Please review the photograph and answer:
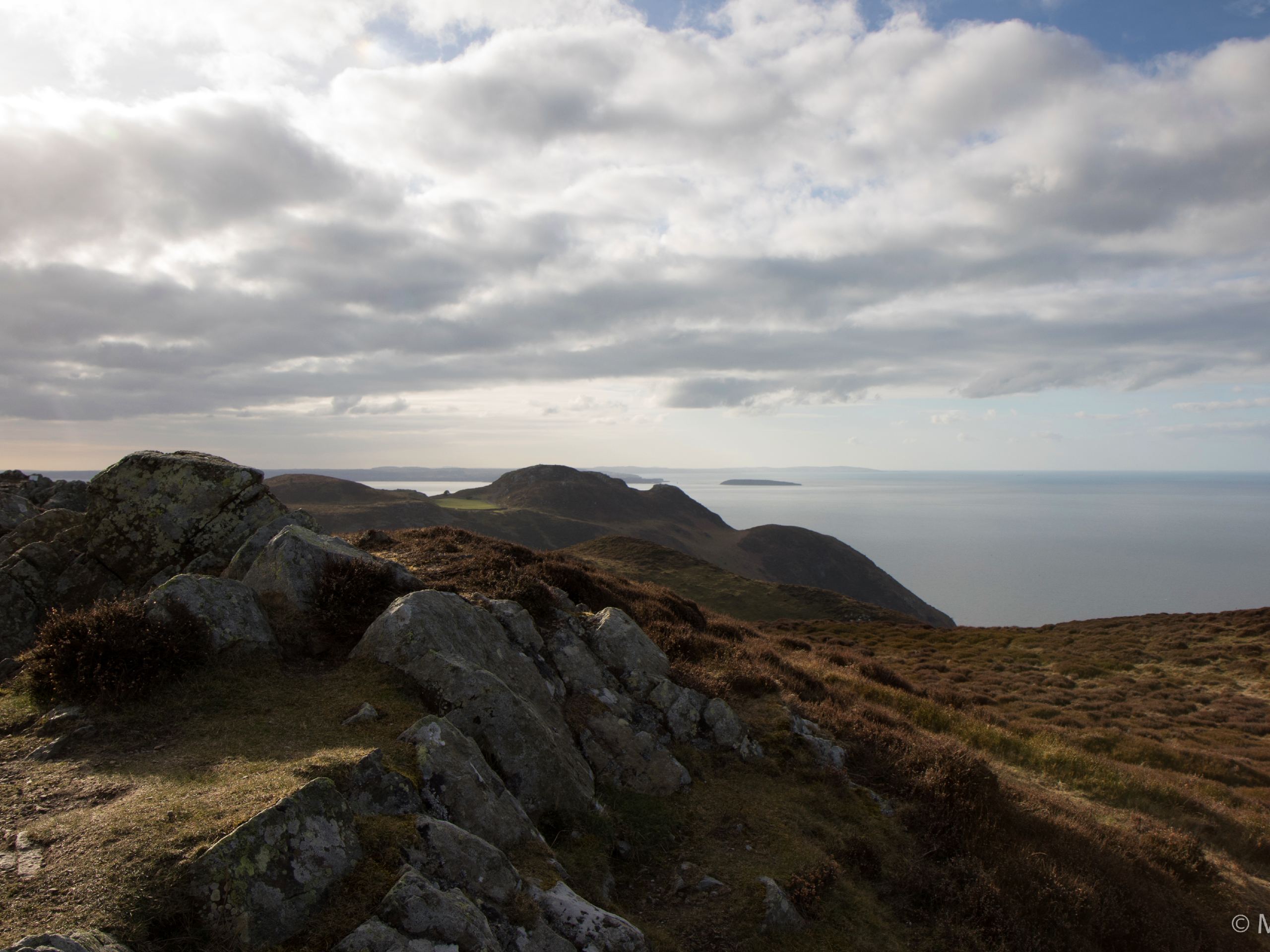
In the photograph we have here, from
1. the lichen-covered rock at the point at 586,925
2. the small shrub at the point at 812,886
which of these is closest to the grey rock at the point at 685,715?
the small shrub at the point at 812,886

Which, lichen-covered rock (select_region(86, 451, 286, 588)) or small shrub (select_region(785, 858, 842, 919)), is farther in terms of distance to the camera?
lichen-covered rock (select_region(86, 451, 286, 588))

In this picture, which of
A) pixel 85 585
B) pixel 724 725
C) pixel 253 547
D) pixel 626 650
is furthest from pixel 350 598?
pixel 724 725

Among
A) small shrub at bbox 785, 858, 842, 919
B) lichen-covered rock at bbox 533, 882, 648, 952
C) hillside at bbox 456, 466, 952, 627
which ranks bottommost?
hillside at bbox 456, 466, 952, 627

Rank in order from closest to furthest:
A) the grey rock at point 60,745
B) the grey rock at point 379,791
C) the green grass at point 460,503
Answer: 1. the grey rock at point 379,791
2. the grey rock at point 60,745
3. the green grass at point 460,503

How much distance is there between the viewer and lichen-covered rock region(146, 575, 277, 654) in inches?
383

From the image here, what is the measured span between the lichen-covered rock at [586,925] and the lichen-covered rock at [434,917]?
45.1 inches

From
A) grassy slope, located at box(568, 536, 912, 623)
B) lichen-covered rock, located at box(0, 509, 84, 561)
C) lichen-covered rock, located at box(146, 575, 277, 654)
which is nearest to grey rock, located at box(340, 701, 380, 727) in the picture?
lichen-covered rock, located at box(146, 575, 277, 654)

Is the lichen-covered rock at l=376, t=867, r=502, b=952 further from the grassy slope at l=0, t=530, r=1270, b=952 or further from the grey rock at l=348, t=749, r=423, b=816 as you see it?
the grey rock at l=348, t=749, r=423, b=816

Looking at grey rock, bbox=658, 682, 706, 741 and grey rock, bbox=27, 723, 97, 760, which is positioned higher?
grey rock, bbox=27, 723, 97, 760

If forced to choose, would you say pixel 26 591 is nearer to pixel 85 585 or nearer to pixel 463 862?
pixel 85 585

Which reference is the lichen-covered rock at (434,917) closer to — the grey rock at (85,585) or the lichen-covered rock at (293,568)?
the lichen-covered rock at (293,568)

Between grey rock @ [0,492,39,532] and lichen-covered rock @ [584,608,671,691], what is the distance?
747 inches

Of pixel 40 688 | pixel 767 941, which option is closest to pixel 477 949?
pixel 767 941

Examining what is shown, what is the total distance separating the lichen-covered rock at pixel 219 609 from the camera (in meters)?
9.73
